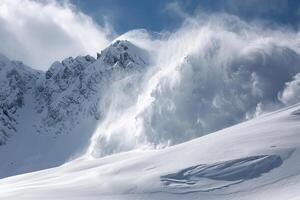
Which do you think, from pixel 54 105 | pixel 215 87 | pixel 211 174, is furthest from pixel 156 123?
pixel 54 105

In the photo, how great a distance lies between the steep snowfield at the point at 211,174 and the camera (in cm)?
3894

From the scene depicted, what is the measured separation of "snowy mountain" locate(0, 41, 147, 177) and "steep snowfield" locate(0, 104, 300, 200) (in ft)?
262

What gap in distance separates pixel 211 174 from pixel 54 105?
405 feet

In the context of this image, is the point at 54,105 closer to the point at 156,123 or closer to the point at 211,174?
the point at 156,123

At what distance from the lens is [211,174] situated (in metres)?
41.9

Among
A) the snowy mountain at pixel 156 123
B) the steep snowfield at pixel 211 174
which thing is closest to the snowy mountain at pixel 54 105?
the snowy mountain at pixel 156 123

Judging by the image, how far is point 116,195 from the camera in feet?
135

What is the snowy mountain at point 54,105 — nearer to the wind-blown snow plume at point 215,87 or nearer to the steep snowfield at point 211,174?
the wind-blown snow plume at point 215,87

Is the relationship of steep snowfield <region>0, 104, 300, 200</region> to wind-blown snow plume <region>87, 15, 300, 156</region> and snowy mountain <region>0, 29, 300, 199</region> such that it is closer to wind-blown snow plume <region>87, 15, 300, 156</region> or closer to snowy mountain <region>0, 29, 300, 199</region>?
snowy mountain <region>0, 29, 300, 199</region>

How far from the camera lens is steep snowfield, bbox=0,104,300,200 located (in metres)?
38.9

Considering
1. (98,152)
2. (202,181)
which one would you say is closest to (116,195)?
(202,181)

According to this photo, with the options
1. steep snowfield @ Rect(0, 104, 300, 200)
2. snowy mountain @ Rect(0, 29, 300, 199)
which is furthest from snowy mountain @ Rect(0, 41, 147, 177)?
steep snowfield @ Rect(0, 104, 300, 200)

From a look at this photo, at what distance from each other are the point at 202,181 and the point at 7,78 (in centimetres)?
14993

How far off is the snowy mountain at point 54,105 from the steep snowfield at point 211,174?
7998 centimetres
